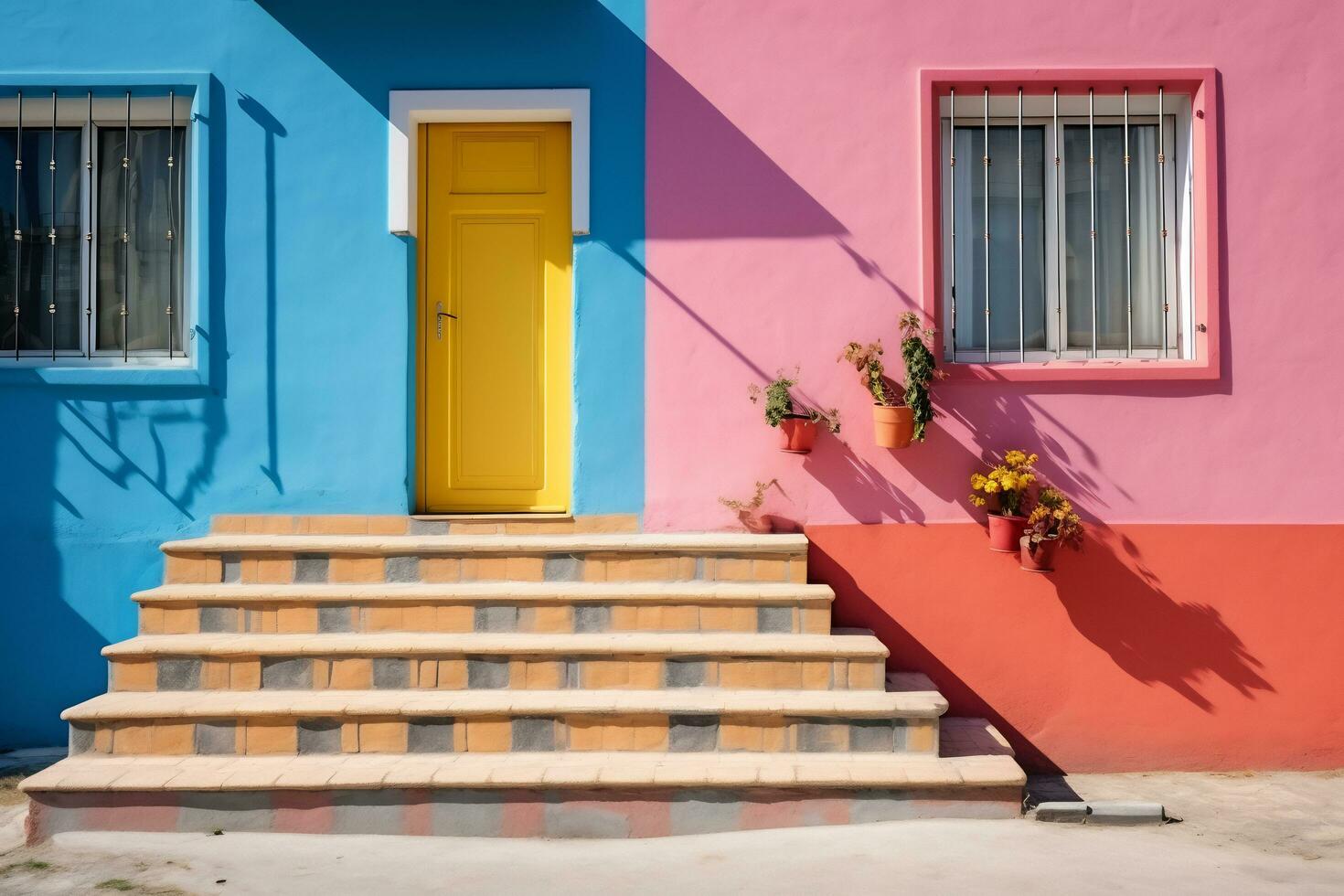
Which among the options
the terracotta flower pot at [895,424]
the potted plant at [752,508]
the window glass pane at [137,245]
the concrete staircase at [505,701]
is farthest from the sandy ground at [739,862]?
the window glass pane at [137,245]

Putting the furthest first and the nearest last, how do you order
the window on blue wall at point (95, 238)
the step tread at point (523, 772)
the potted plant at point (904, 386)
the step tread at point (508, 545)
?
the window on blue wall at point (95, 238) → the potted plant at point (904, 386) → the step tread at point (508, 545) → the step tread at point (523, 772)

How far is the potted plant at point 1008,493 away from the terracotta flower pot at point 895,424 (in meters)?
0.37

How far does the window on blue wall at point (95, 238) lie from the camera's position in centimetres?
559

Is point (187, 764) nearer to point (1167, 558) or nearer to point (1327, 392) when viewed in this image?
point (1167, 558)

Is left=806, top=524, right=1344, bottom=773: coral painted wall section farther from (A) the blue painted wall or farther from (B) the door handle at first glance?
(B) the door handle

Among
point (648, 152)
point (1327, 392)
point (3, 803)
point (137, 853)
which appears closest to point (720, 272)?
point (648, 152)

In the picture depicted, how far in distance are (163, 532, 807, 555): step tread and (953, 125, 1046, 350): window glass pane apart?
5.09 feet

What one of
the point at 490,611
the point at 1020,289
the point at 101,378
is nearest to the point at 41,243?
the point at 101,378

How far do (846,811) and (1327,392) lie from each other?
3152mm

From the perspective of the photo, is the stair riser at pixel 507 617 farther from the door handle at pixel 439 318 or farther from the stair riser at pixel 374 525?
the door handle at pixel 439 318

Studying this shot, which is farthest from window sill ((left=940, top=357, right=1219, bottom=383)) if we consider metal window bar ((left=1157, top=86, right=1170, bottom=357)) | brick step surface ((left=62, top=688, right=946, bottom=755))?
brick step surface ((left=62, top=688, right=946, bottom=755))

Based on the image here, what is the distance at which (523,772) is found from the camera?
413 cm

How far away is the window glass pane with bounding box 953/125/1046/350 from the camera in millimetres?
5488

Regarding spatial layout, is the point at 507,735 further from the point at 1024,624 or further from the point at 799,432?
the point at 1024,624
